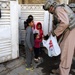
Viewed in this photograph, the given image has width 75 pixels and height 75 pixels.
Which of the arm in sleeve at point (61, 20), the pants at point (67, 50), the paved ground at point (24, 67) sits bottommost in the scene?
the paved ground at point (24, 67)

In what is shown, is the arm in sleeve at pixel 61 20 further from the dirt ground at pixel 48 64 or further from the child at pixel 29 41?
the dirt ground at pixel 48 64

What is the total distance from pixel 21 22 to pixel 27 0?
4.78 feet

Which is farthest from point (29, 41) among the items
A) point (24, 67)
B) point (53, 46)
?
point (24, 67)

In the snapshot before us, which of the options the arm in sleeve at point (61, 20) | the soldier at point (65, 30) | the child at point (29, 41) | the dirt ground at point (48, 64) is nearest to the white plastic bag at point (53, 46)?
the soldier at point (65, 30)

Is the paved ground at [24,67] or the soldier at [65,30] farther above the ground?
the soldier at [65,30]

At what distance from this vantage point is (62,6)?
4.44 meters

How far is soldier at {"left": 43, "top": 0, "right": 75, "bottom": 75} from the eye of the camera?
4207 millimetres

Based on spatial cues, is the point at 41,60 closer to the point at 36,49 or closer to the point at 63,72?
A: the point at 36,49

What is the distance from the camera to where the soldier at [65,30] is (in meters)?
4.21

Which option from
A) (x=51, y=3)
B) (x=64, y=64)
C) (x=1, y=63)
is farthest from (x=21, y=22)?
(x=64, y=64)

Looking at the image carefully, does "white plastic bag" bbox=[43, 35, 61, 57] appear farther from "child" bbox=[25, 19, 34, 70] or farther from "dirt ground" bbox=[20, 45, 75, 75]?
"dirt ground" bbox=[20, 45, 75, 75]

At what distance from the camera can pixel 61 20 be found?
13.7 ft

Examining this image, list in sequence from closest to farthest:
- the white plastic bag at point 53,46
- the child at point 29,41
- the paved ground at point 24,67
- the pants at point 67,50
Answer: the pants at point 67,50 → the white plastic bag at point 53,46 → the child at point 29,41 → the paved ground at point 24,67

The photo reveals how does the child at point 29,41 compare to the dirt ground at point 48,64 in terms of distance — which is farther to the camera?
the dirt ground at point 48,64
